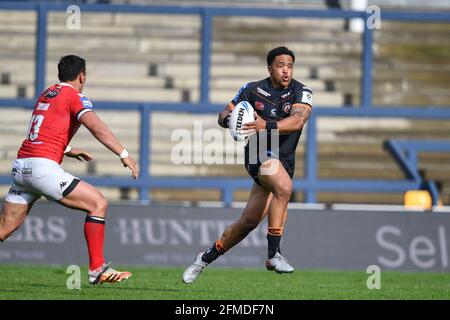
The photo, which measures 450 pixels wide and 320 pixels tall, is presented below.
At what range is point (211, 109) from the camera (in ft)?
53.1

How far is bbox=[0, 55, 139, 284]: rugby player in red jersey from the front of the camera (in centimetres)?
938

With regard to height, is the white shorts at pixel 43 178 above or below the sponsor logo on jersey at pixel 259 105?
below

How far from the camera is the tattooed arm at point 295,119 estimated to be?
10.1 metres

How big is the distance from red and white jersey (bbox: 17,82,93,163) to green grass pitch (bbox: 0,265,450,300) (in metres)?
1.27

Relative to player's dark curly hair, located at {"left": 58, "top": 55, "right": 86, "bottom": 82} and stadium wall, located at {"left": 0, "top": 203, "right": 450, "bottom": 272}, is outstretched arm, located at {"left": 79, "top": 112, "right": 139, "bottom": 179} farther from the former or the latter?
stadium wall, located at {"left": 0, "top": 203, "right": 450, "bottom": 272}

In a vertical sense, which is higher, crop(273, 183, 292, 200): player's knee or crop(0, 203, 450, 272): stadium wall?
crop(273, 183, 292, 200): player's knee

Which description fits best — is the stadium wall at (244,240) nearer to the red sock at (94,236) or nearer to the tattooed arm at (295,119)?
the tattooed arm at (295,119)

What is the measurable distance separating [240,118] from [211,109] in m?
6.12

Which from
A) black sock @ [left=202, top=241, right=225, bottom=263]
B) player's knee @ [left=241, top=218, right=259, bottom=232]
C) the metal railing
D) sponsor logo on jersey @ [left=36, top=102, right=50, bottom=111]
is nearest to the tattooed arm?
player's knee @ [left=241, top=218, right=259, bottom=232]

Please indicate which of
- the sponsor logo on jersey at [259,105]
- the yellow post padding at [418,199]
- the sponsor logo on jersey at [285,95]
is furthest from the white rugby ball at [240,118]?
the yellow post padding at [418,199]

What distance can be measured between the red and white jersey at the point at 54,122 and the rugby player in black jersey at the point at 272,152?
1.63 metres

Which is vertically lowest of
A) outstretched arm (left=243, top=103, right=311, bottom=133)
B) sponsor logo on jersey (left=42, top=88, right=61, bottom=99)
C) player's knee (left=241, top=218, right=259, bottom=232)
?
player's knee (left=241, top=218, right=259, bottom=232)
